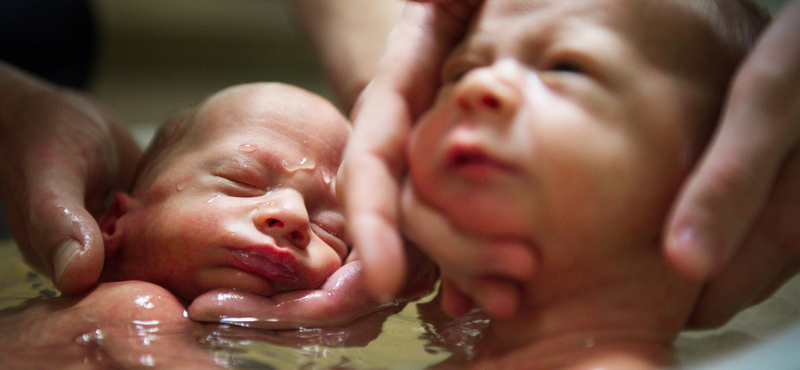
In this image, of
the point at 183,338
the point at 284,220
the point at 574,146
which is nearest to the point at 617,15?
the point at 574,146

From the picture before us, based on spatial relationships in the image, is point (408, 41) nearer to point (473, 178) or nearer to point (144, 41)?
point (473, 178)

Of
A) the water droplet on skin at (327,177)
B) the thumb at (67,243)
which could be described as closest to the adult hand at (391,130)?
the water droplet on skin at (327,177)

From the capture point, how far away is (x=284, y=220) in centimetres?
92

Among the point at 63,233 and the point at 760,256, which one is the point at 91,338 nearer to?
the point at 63,233

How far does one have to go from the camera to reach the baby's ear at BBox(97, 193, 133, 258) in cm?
102

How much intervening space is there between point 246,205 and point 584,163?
53cm

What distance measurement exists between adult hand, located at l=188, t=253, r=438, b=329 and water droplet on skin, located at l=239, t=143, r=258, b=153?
23 centimetres

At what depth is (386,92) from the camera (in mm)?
753

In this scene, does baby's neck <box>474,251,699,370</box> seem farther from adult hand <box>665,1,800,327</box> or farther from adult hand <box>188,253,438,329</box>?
adult hand <box>188,253,438,329</box>

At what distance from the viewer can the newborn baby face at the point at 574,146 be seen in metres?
0.61

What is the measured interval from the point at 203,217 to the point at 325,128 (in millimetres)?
270

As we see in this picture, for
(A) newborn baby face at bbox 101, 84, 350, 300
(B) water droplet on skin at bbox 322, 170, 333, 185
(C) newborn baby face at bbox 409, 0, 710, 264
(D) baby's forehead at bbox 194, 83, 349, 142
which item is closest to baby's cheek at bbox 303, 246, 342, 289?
(A) newborn baby face at bbox 101, 84, 350, 300

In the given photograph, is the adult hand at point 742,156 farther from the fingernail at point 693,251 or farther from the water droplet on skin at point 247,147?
the water droplet on skin at point 247,147

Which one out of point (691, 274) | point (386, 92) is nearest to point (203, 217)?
point (386, 92)
